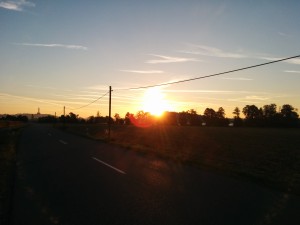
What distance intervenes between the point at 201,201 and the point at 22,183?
219 inches

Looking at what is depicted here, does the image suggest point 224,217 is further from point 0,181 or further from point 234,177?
point 0,181

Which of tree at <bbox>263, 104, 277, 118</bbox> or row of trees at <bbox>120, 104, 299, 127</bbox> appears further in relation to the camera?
tree at <bbox>263, 104, 277, 118</bbox>

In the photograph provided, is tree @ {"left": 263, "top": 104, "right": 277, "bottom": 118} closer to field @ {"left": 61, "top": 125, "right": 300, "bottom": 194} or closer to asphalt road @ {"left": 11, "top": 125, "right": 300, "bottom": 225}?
field @ {"left": 61, "top": 125, "right": 300, "bottom": 194}

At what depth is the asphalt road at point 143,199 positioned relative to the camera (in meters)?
6.63

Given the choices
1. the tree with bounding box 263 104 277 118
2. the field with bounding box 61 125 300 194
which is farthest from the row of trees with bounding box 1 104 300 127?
the field with bounding box 61 125 300 194

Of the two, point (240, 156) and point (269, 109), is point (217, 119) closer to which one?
point (269, 109)

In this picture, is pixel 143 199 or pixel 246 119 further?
pixel 246 119

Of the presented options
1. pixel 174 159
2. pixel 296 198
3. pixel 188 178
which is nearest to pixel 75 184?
pixel 188 178

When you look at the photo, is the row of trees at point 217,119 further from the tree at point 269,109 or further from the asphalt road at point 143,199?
the asphalt road at point 143,199

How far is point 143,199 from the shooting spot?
810 centimetres

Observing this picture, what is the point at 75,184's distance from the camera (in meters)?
10.2

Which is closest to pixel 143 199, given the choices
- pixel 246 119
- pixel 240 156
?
pixel 240 156

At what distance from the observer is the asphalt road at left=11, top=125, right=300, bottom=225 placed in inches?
261

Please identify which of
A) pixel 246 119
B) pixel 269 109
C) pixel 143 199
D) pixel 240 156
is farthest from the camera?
pixel 269 109
